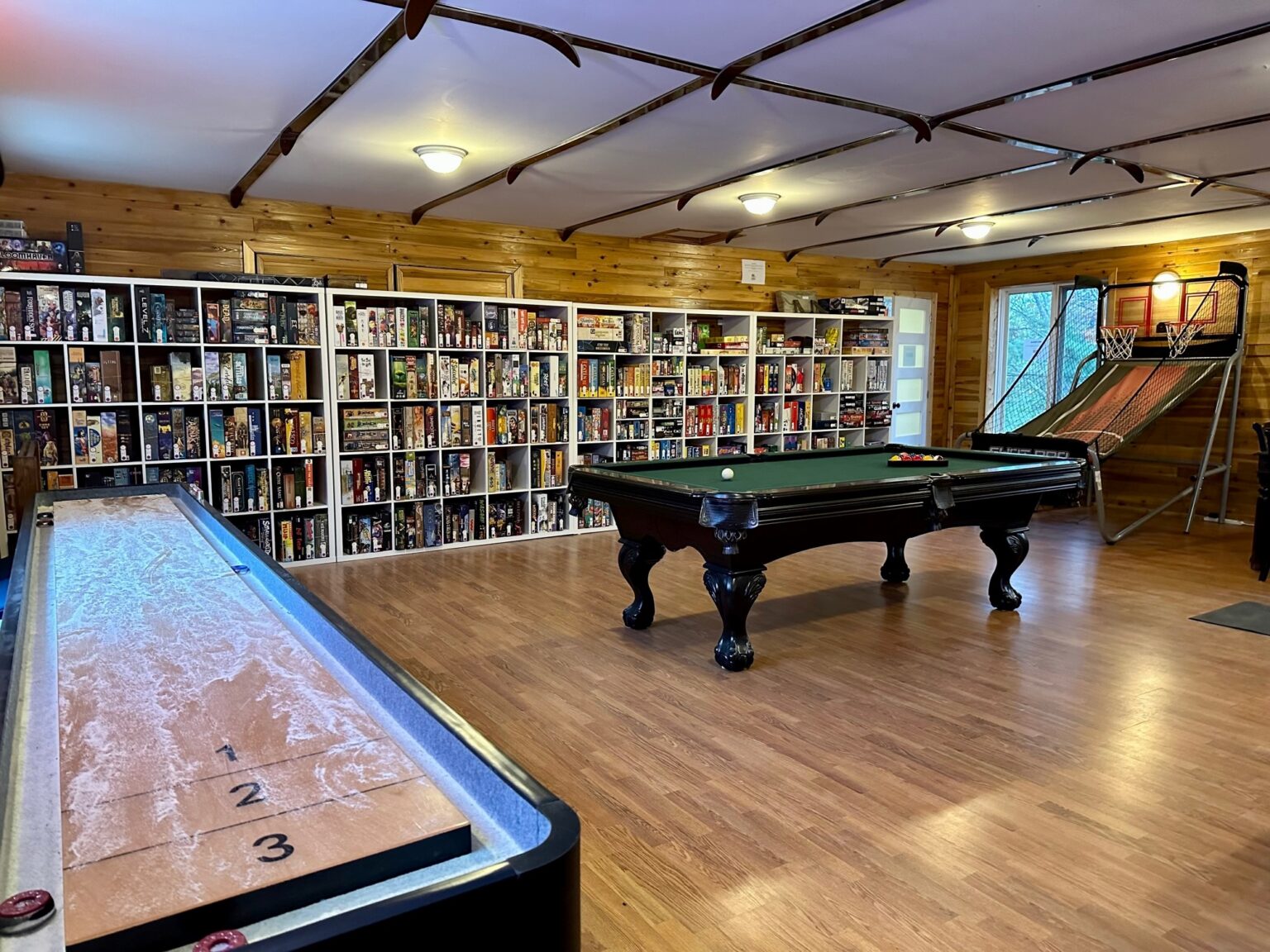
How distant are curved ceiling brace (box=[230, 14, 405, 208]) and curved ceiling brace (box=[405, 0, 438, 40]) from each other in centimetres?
16

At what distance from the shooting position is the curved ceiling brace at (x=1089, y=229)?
6258mm

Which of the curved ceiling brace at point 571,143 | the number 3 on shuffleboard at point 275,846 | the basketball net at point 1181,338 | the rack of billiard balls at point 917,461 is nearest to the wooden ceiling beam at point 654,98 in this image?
the curved ceiling brace at point 571,143

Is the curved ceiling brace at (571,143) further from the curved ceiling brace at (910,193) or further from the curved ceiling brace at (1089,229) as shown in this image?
the curved ceiling brace at (1089,229)

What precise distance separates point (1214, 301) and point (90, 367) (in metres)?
8.76

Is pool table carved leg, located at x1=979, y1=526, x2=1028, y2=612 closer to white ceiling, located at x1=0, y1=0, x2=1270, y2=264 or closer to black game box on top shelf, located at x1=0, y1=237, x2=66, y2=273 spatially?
white ceiling, located at x1=0, y1=0, x2=1270, y2=264

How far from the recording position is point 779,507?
3.48 meters

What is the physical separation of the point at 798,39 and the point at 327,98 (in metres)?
2.11

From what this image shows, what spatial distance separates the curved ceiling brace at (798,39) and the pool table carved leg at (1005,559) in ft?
8.83

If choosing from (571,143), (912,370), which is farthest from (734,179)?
(912,370)

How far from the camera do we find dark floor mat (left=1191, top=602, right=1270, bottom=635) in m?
4.33

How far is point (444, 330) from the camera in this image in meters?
6.29

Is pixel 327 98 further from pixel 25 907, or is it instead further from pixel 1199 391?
pixel 1199 391

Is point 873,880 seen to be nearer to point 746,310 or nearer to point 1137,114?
point 1137,114

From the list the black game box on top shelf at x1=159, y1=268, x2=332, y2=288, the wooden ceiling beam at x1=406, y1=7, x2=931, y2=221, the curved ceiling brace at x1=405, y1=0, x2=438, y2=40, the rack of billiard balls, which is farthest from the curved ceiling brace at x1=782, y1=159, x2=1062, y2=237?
the curved ceiling brace at x1=405, y1=0, x2=438, y2=40
